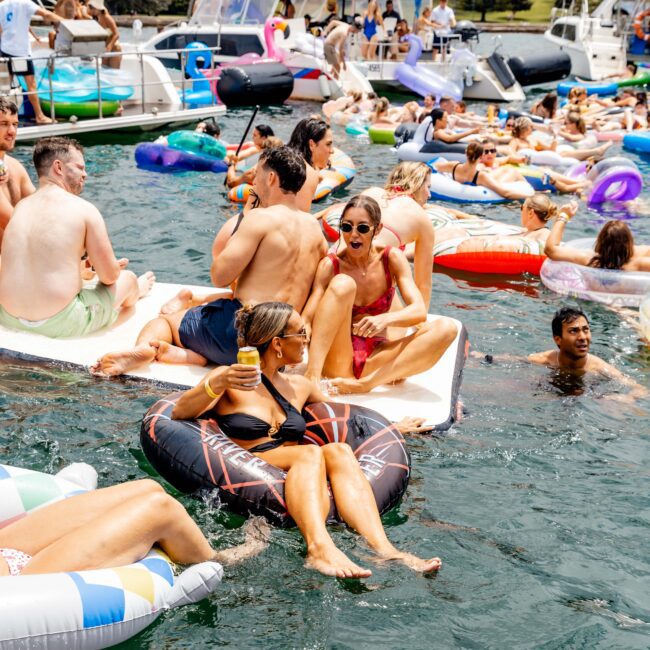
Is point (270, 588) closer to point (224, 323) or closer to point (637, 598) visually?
point (637, 598)

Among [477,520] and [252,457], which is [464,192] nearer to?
[477,520]

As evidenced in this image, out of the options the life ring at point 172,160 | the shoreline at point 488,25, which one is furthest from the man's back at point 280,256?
the shoreline at point 488,25

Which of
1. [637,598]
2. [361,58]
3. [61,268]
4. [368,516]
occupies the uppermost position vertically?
[361,58]

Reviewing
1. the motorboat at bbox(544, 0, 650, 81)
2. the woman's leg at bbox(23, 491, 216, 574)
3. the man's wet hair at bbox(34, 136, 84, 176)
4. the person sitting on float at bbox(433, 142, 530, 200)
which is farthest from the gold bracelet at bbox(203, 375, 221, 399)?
the motorboat at bbox(544, 0, 650, 81)

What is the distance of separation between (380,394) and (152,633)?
2409 millimetres

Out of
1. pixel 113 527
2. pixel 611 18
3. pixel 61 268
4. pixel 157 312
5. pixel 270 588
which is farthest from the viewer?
pixel 611 18

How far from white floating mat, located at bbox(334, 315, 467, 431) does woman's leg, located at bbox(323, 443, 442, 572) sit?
1.01 meters

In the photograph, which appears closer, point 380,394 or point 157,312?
point 380,394

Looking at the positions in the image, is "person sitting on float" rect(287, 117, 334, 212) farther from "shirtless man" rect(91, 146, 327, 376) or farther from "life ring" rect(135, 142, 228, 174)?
"life ring" rect(135, 142, 228, 174)

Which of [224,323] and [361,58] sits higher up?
[361,58]

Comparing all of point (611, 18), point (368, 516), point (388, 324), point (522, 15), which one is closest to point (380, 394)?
point (388, 324)

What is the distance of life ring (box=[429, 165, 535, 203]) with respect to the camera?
1152 cm

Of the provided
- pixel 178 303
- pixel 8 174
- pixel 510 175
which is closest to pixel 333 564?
pixel 178 303

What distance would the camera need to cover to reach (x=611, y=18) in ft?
95.7
